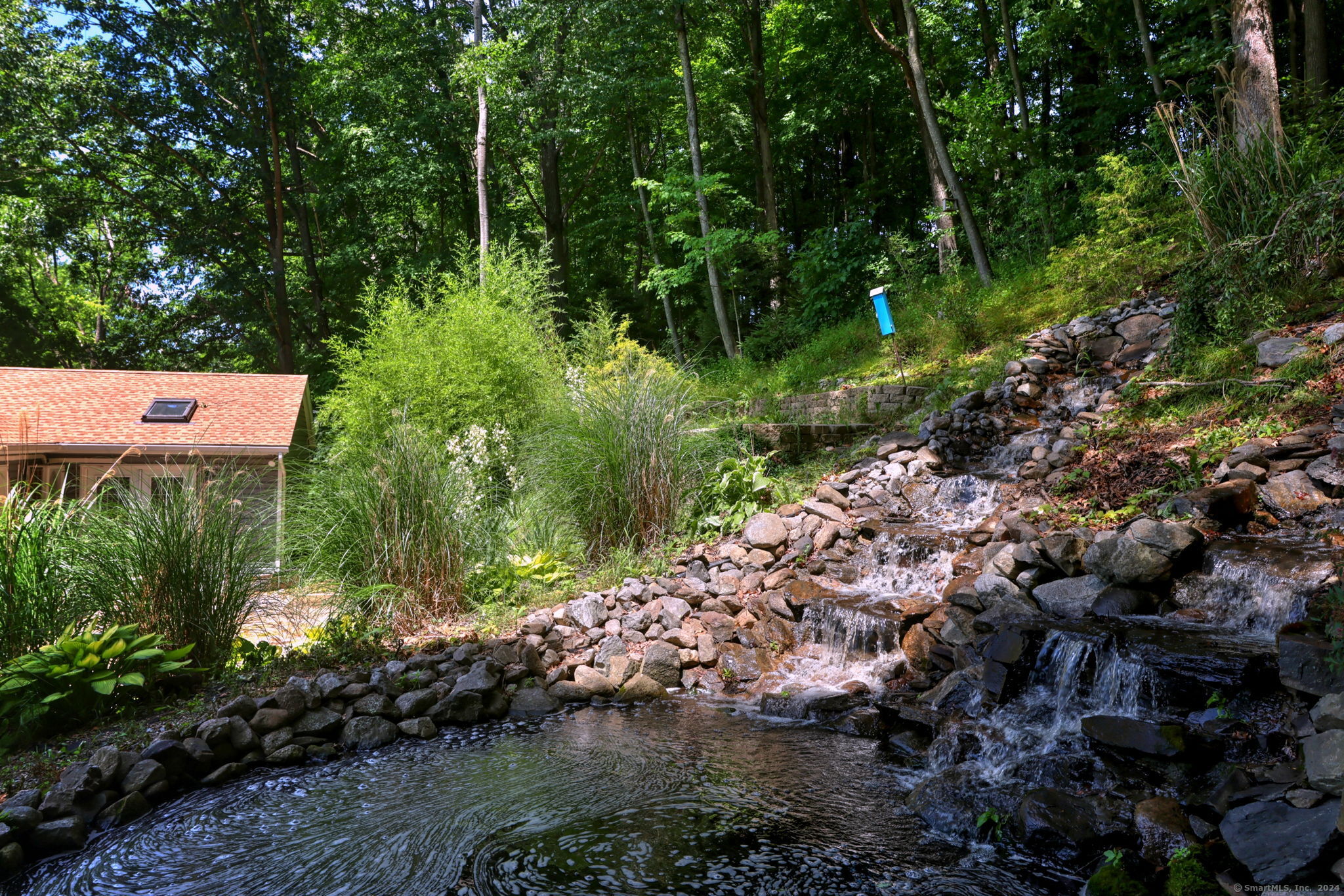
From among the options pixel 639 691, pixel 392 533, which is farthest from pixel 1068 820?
pixel 392 533

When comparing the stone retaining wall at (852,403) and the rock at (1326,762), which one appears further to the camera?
the stone retaining wall at (852,403)

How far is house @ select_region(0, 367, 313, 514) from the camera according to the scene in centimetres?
967

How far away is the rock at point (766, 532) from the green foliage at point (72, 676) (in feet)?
12.7

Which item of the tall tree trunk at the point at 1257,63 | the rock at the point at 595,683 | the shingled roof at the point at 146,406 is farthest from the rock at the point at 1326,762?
the shingled roof at the point at 146,406

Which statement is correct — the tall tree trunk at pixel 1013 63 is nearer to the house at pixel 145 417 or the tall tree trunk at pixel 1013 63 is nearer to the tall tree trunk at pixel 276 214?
the house at pixel 145 417

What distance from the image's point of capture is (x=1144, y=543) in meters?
4.26

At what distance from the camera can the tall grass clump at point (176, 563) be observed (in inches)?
165

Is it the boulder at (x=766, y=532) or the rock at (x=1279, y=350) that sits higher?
the rock at (x=1279, y=350)

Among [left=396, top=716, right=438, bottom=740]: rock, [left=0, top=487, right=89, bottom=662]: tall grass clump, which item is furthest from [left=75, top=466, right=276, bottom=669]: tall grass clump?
[left=396, top=716, right=438, bottom=740]: rock

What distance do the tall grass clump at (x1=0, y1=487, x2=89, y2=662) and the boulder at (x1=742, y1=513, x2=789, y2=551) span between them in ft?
14.3

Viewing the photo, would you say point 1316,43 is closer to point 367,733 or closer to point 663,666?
point 663,666

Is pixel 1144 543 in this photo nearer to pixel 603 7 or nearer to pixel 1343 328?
pixel 1343 328

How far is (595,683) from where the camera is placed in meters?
4.96

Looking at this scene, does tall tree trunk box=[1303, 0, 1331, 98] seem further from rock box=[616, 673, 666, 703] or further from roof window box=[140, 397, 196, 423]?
roof window box=[140, 397, 196, 423]
